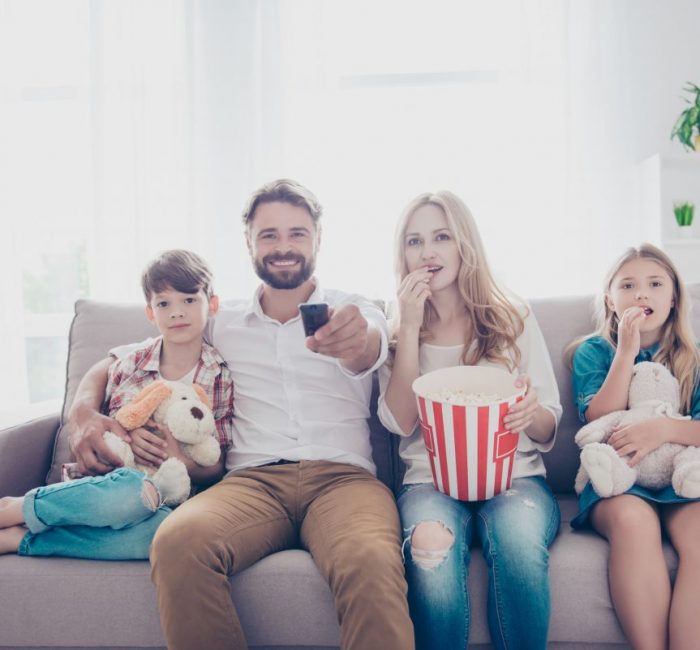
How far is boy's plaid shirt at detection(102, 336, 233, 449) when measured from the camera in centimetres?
158

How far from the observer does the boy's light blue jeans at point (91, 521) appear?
1.29 meters

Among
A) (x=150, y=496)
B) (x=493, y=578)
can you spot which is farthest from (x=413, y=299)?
(x=150, y=496)

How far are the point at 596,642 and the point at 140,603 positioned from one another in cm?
89

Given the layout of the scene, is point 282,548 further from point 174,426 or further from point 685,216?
point 685,216

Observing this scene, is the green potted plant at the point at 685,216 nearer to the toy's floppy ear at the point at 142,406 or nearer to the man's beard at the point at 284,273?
the man's beard at the point at 284,273

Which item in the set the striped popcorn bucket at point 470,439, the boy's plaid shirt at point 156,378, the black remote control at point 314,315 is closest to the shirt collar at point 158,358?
the boy's plaid shirt at point 156,378

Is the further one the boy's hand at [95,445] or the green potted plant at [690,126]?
the green potted plant at [690,126]

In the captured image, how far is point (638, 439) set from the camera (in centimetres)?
135

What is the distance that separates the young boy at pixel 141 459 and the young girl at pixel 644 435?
2.95ft

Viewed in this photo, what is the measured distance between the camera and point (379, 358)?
1.48 m

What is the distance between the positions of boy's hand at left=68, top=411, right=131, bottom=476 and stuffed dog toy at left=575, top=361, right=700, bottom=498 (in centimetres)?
103

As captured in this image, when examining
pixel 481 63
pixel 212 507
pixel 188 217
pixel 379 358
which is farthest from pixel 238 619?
pixel 481 63

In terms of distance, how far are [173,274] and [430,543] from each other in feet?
A: 2.87

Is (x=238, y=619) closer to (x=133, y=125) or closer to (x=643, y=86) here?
(x=133, y=125)
